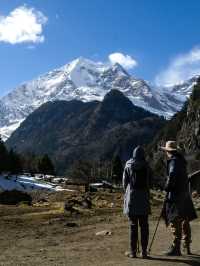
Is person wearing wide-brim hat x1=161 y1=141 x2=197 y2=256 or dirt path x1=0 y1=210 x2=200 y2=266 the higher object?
person wearing wide-brim hat x1=161 y1=141 x2=197 y2=256

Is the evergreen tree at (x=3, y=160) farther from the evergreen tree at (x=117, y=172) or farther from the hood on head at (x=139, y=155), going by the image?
the hood on head at (x=139, y=155)

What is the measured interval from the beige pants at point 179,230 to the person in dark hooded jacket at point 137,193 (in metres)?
0.59

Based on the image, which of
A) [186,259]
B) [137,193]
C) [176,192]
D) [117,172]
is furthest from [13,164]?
[186,259]

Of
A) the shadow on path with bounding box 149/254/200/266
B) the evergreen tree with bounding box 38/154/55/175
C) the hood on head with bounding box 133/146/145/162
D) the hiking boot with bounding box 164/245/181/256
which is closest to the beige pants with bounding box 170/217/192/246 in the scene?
the hiking boot with bounding box 164/245/181/256

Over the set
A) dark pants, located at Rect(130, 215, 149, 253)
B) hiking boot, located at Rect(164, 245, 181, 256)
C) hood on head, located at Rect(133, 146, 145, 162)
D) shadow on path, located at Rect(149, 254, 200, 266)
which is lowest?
shadow on path, located at Rect(149, 254, 200, 266)

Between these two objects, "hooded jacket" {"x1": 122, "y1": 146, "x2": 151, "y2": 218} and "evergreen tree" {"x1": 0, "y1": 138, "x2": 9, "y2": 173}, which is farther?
"evergreen tree" {"x1": 0, "y1": 138, "x2": 9, "y2": 173}

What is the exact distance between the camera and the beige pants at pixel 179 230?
1189 centimetres

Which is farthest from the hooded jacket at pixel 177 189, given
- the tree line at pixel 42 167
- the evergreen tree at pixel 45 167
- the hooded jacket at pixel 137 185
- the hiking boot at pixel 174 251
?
the evergreen tree at pixel 45 167

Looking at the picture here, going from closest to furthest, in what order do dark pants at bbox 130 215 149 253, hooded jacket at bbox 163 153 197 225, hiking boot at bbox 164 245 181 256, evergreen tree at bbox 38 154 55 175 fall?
hooded jacket at bbox 163 153 197 225
dark pants at bbox 130 215 149 253
hiking boot at bbox 164 245 181 256
evergreen tree at bbox 38 154 55 175

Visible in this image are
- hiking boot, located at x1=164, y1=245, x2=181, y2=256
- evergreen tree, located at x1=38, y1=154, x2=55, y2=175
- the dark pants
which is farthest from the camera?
evergreen tree, located at x1=38, y1=154, x2=55, y2=175

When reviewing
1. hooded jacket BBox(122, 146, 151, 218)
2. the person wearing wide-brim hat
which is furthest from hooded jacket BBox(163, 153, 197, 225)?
hooded jacket BBox(122, 146, 151, 218)

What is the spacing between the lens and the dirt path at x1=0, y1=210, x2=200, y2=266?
1177 centimetres

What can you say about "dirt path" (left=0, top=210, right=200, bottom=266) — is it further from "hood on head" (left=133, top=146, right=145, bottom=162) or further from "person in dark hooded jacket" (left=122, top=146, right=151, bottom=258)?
"hood on head" (left=133, top=146, right=145, bottom=162)

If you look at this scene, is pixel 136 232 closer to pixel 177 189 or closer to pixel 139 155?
pixel 177 189
